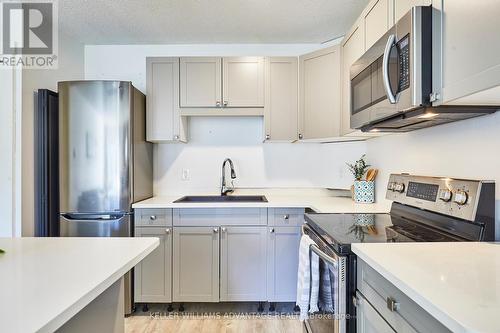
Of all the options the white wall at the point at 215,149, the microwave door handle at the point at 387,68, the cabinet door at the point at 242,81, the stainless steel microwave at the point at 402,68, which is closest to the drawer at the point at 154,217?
the white wall at the point at 215,149

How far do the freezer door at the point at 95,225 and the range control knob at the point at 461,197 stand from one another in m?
2.12

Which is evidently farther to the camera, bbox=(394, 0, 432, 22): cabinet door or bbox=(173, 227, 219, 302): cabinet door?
bbox=(173, 227, 219, 302): cabinet door

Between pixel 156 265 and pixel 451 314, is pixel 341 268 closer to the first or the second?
pixel 451 314

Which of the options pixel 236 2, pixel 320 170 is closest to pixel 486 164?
pixel 320 170

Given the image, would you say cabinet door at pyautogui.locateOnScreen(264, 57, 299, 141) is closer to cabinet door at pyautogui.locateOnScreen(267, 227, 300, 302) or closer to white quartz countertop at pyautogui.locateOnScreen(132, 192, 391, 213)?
white quartz countertop at pyautogui.locateOnScreen(132, 192, 391, 213)

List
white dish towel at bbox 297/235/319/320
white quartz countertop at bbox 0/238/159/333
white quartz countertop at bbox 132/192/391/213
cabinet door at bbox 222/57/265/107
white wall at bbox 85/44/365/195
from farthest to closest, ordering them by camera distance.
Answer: white wall at bbox 85/44/365/195 < cabinet door at bbox 222/57/265/107 < white quartz countertop at bbox 132/192/391/213 < white dish towel at bbox 297/235/319/320 < white quartz countertop at bbox 0/238/159/333

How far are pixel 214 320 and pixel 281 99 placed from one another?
1.89 metres

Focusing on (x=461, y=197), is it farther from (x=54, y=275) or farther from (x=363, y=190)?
(x=54, y=275)

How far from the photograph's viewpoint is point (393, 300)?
0.89 metres

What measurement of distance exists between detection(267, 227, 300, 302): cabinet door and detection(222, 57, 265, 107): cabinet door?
1.13 m

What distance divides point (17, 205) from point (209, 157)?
1547 millimetres

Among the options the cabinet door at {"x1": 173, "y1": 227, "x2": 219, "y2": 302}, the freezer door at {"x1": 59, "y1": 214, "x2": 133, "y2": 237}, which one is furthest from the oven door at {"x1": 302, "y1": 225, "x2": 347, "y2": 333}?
the freezer door at {"x1": 59, "y1": 214, "x2": 133, "y2": 237}

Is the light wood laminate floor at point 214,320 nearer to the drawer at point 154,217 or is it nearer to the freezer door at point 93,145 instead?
the drawer at point 154,217

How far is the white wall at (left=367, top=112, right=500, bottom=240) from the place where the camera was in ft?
4.12
